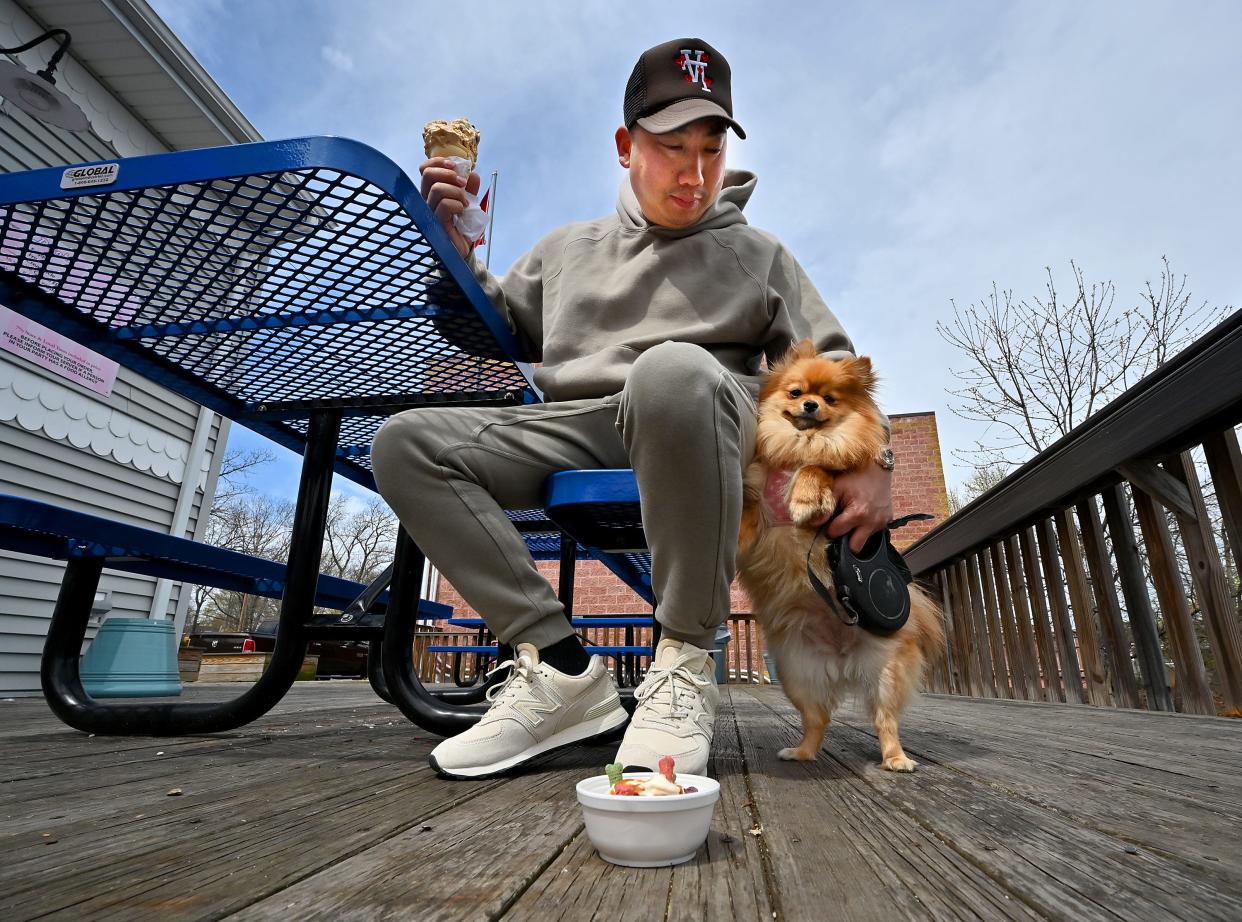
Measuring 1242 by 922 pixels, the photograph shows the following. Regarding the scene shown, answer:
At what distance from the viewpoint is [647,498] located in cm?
112

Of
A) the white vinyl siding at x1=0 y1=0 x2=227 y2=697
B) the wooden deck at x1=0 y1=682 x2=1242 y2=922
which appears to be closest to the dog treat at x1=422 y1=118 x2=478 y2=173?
the wooden deck at x1=0 y1=682 x2=1242 y2=922

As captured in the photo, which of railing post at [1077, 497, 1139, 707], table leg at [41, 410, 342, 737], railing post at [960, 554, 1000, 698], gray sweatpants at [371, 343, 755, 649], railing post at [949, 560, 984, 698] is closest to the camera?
gray sweatpants at [371, 343, 755, 649]

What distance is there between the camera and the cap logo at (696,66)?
147 centimetres

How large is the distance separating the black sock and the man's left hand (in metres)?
0.54

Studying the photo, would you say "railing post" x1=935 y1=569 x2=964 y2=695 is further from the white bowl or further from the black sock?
the white bowl

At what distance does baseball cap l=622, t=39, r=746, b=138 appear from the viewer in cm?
142

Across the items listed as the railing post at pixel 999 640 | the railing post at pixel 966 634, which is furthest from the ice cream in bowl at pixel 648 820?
the railing post at pixel 966 634

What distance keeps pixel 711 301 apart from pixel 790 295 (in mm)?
226

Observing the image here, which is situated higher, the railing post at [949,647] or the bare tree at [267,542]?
the bare tree at [267,542]

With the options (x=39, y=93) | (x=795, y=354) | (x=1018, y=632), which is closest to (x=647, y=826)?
(x=795, y=354)

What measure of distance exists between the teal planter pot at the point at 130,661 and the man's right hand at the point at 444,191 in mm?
2884

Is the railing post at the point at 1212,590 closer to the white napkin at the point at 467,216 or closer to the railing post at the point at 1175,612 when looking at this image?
the railing post at the point at 1175,612

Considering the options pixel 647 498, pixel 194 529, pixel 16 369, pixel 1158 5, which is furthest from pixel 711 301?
pixel 194 529

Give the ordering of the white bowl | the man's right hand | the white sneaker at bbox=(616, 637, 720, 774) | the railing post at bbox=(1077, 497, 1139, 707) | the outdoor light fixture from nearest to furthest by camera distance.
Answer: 1. the white bowl
2. the white sneaker at bbox=(616, 637, 720, 774)
3. the man's right hand
4. the railing post at bbox=(1077, 497, 1139, 707)
5. the outdoor light fixture
